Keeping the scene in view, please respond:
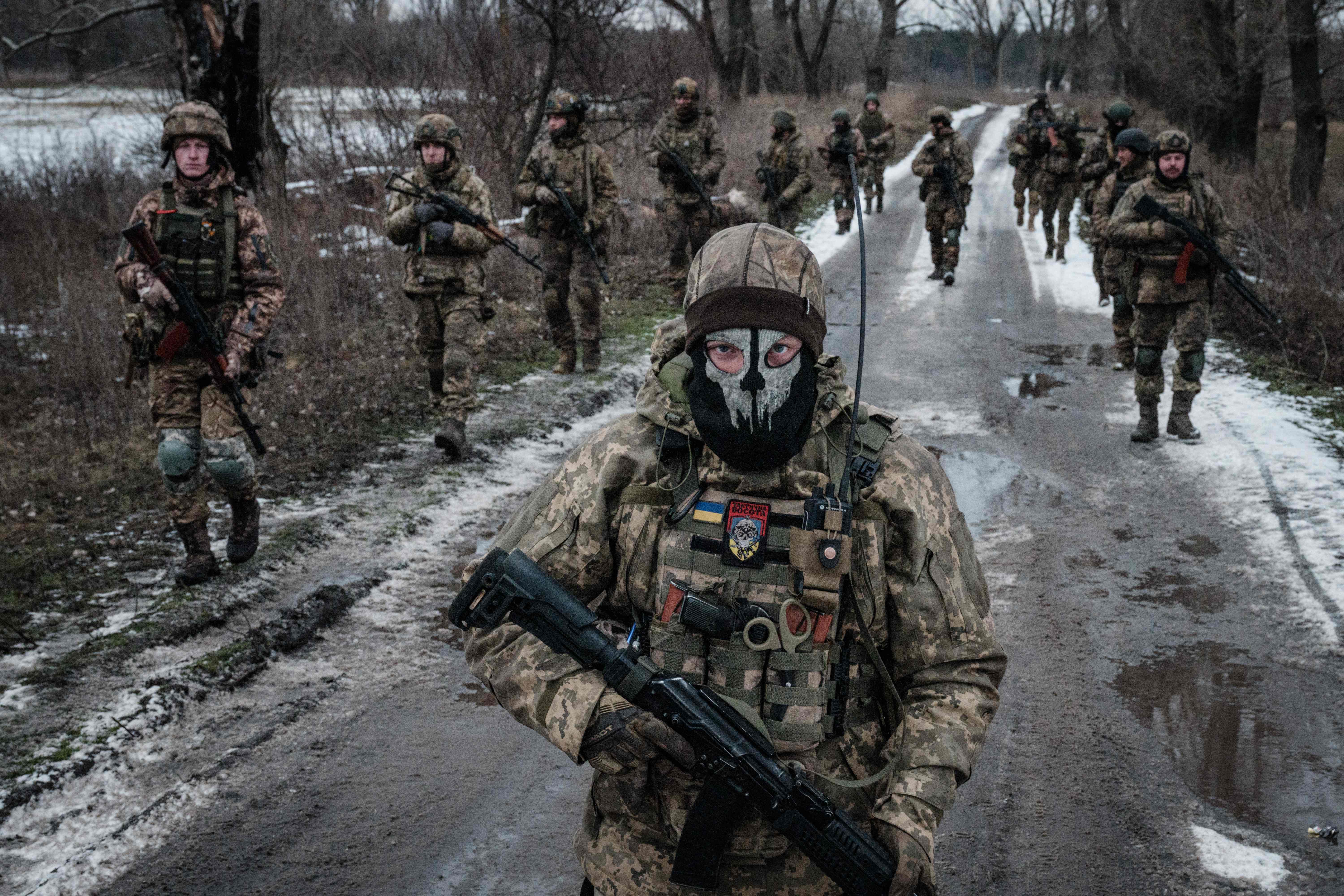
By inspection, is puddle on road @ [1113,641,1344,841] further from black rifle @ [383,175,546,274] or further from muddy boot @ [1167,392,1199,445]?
black rifle @ [383,175,546,274]

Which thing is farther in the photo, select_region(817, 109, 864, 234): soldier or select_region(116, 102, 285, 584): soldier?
select_region(817, 109, 864, 234): soldier

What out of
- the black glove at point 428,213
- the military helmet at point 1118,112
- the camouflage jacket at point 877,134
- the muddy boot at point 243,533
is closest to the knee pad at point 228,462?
the muddy boot at point 243,533

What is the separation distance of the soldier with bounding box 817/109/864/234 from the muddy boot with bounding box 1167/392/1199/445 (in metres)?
8.67

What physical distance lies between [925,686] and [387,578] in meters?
3.89

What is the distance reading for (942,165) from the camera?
527 inches

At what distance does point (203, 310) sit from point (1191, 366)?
6.55 metres

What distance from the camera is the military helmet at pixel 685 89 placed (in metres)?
11.1

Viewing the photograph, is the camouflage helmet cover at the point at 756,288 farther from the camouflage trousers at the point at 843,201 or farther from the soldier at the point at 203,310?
the camouflage trousers at the point at 843,201

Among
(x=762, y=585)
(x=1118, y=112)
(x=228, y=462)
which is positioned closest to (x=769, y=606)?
(x=762, y=585)

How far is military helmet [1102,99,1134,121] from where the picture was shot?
10.9 meters

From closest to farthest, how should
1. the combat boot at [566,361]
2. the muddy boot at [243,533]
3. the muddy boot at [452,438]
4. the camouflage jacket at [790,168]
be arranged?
the muddy boot at [243,533] → the muddy boot at [452,438] → the combat boot at [566,361] → the camouflage jacket at [790,168]

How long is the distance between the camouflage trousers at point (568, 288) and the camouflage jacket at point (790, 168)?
436 centimetres

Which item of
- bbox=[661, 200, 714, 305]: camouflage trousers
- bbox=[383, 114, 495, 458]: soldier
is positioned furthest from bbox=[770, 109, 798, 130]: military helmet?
bbox=[383, 114, 495, 458]: soldier

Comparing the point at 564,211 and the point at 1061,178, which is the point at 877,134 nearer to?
the point at 1061,178
